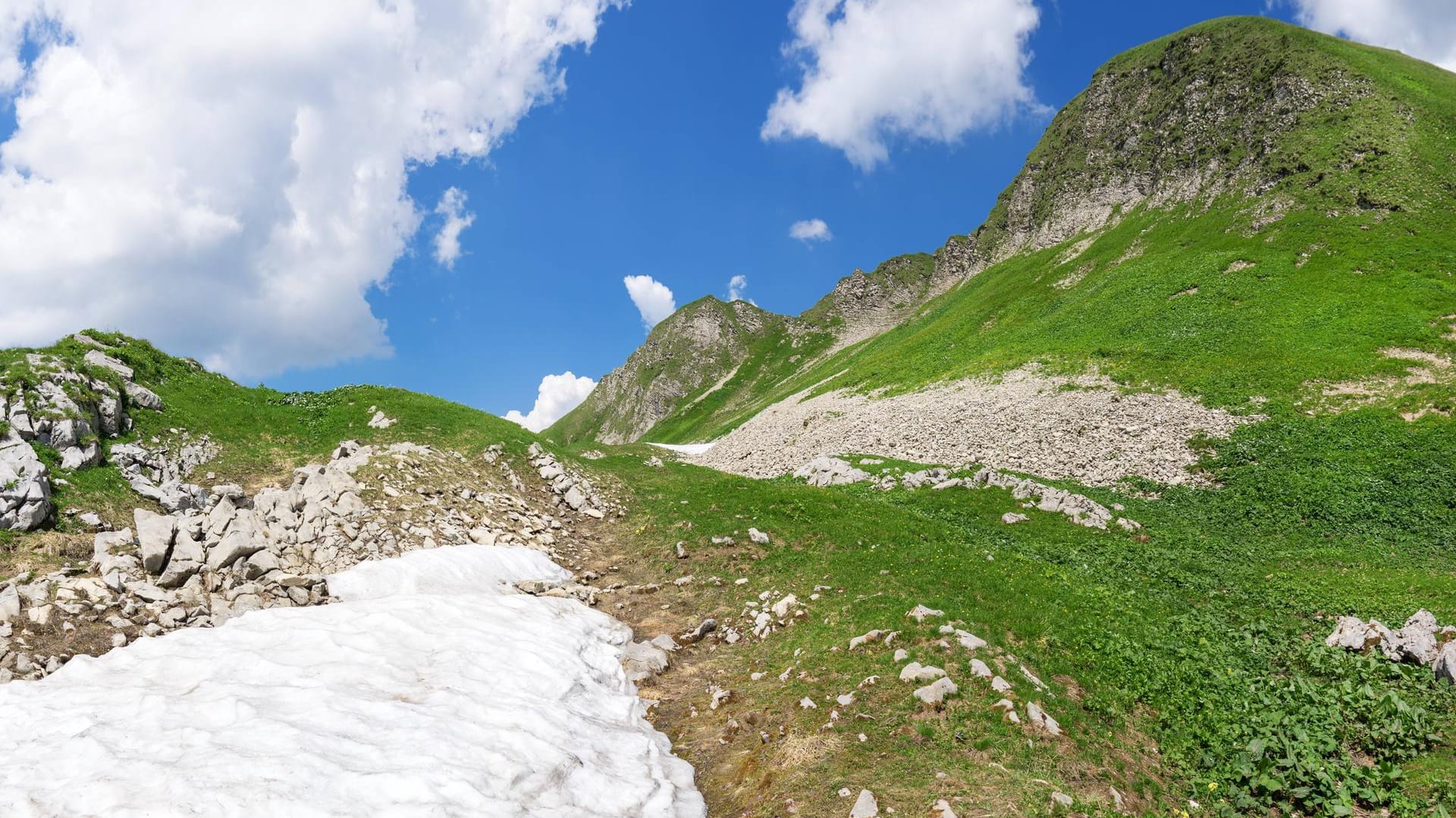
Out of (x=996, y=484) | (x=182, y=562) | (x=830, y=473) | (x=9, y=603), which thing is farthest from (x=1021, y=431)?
(x=9, y=603)

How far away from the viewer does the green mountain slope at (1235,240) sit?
155 feet

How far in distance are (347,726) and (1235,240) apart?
87155 millimetres

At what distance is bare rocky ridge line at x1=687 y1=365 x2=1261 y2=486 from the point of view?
38094 mm

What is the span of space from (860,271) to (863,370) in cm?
11038

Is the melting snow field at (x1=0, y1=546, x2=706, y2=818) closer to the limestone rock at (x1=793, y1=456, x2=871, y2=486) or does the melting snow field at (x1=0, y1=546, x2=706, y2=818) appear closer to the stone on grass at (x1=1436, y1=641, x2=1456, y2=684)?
the stone on grass at (x1=1436, y1=641, x2=1456, y2=684)

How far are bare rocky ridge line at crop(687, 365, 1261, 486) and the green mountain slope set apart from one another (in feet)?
11.8

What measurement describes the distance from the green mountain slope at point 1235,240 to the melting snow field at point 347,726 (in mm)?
46419

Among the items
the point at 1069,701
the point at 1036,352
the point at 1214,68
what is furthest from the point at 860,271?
the point at 1069,701

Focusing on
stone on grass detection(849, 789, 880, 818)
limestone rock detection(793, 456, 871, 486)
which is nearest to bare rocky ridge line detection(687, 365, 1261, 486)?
limestone rock detection(793, 456, 871, 486)

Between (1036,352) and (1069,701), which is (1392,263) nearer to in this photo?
(1036,352)

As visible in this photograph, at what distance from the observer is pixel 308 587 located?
17797 millimetres

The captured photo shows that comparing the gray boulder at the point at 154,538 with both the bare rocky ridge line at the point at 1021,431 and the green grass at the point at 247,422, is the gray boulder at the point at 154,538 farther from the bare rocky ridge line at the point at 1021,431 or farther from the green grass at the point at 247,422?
the bare rocky ridge line at the point at 1021,431

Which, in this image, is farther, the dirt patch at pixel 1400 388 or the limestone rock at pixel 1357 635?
the dirt patch at pixel 1400 388

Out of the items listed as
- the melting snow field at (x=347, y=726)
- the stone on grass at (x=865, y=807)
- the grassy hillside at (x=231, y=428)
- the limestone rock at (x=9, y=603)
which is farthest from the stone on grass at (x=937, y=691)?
the grassy hillside at (x=231, y=428)
